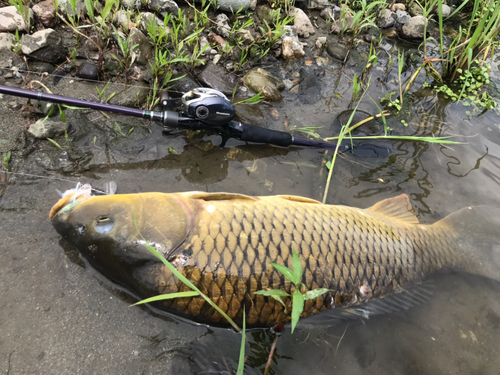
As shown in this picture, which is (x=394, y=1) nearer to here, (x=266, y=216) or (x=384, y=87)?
(x=384, y=87)

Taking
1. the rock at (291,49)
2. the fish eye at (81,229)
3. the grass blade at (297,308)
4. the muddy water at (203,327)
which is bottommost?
the muddy water at (203,327)

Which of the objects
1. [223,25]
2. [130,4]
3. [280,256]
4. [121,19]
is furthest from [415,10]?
[280,256]

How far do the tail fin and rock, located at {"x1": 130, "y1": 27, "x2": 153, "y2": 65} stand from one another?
3460 millimetres

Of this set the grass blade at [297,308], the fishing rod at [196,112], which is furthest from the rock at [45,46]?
the grass blade at [297,308]

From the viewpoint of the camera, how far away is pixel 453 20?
20.0 feet

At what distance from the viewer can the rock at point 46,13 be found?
3537mm

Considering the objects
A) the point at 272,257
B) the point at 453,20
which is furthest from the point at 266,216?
the point at 453,20

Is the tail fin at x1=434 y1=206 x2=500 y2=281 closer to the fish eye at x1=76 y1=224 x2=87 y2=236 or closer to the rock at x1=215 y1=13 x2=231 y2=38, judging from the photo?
the fish eye at x1=76 y1=224 x2=87 y2=236

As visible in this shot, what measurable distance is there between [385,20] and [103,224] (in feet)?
18.0

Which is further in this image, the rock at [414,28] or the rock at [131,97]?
the rock at [414,28]

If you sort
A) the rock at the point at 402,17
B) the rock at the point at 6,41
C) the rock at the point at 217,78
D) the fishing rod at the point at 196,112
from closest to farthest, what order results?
1. the fishing rod at the point at 196,112
2. the rock at the point at 6,41
3. the rock at the point at 217,78
4. the rock at the point at 402,17

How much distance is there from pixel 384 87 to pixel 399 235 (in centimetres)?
262

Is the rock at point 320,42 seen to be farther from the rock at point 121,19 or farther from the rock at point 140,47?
the rock at point 121,19

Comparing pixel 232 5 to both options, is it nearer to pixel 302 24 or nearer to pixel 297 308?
pixel 302 24
